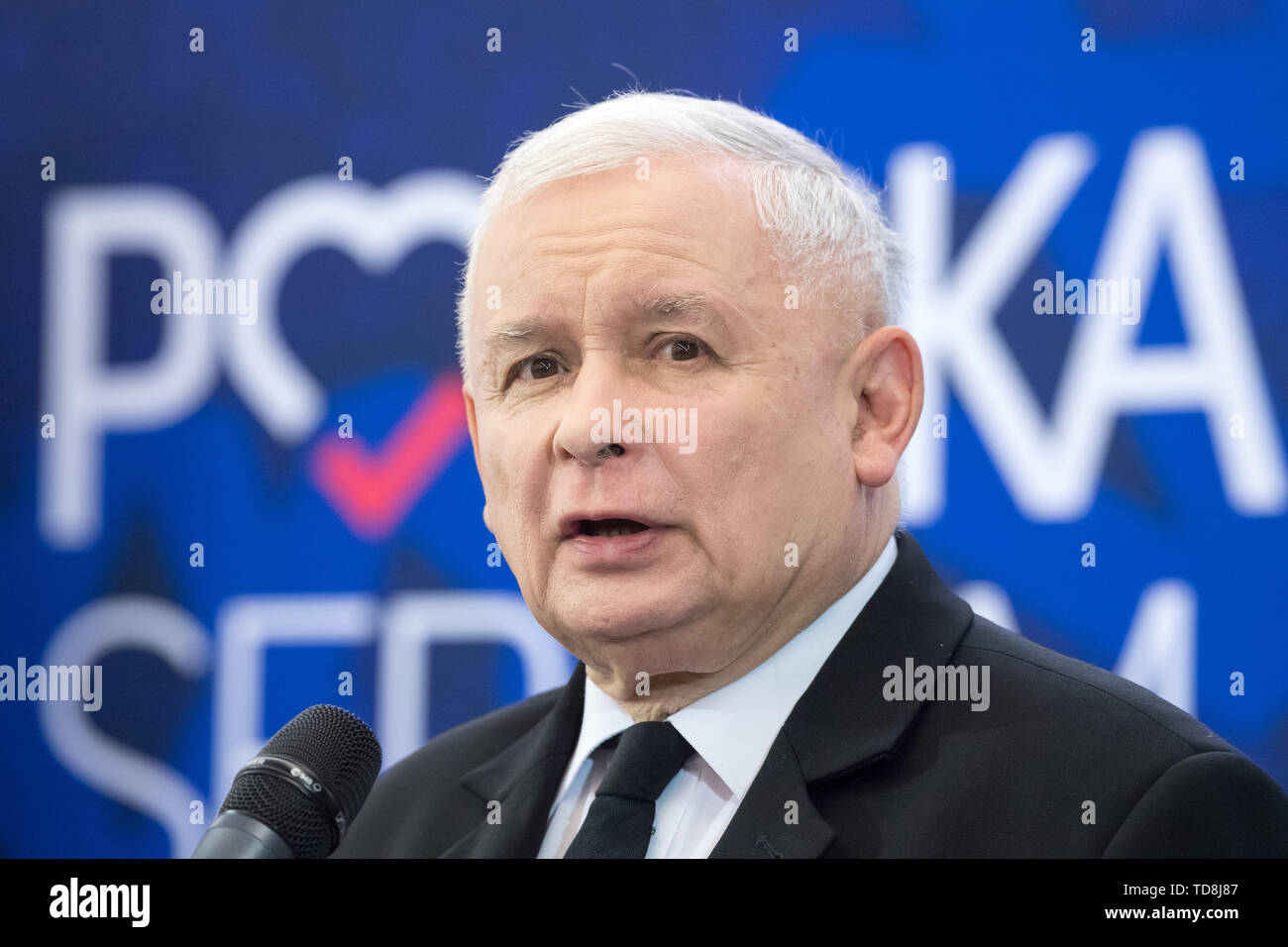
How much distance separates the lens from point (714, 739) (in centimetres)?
174

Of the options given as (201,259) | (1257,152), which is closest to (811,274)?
(1257,152)

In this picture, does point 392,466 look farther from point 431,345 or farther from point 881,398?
point 881,398

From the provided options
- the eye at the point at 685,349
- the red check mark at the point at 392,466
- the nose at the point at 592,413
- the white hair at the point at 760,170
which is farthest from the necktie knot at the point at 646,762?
the red check mark at the point at 392,466

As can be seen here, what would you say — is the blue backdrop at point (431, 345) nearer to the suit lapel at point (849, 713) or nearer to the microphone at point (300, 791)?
the suit lapel at point (849, 713)

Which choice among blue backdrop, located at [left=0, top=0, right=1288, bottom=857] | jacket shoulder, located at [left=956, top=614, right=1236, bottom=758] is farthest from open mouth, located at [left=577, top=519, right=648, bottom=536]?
blue backdrop, located at [left=0, top=0, right=1288, bottom=857]

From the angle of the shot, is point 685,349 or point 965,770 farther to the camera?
point 685,349

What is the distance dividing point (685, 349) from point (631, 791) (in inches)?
23.4

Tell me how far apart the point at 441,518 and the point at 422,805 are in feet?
3.50

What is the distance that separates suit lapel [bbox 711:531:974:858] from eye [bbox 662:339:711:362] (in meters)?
0.43

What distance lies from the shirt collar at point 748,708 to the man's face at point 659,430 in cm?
5

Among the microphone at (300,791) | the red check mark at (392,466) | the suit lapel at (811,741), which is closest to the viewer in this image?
the microphone at (300,791)

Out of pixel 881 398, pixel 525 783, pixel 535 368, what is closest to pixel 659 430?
pixel 535 368

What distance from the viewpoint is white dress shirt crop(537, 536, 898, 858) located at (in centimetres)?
171

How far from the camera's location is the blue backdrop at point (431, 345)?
2.80 metres
